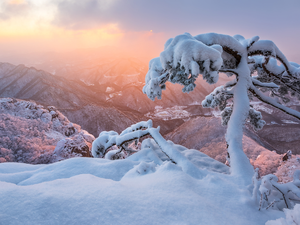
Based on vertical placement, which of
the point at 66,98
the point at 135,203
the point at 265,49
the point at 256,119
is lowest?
the point at 135,203

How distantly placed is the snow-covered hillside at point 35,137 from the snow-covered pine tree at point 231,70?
544 cm

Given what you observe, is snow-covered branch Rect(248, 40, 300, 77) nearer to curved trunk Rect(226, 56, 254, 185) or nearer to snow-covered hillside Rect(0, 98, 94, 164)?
curved trunk Rect(226, 56, 254, 185)

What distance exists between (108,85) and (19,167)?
4211cm

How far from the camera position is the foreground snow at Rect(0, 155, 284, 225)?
1.11 m

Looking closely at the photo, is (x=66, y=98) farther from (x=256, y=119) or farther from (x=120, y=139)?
(x=256, y=119)

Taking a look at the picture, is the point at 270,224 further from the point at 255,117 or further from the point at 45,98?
the point at 45,98

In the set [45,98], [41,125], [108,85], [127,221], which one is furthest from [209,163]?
[108,85]

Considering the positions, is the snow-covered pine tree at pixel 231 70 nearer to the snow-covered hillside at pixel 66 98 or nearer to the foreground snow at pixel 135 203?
the foreground snow at pixel 135 203

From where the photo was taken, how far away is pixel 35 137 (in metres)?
8.37

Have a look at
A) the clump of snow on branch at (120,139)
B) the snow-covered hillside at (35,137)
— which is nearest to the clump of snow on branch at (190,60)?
the clump of snow on branch at (120,139)

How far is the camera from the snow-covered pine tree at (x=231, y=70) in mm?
2391

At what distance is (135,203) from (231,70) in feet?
12.2

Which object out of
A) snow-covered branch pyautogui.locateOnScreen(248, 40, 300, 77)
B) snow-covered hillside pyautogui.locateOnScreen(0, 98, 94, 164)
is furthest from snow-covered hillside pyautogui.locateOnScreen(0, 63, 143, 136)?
snow-covered branch pyautogui.locateOnScreen(248, 40, 300, 77)

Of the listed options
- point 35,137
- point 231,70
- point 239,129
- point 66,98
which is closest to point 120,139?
point 239,129
